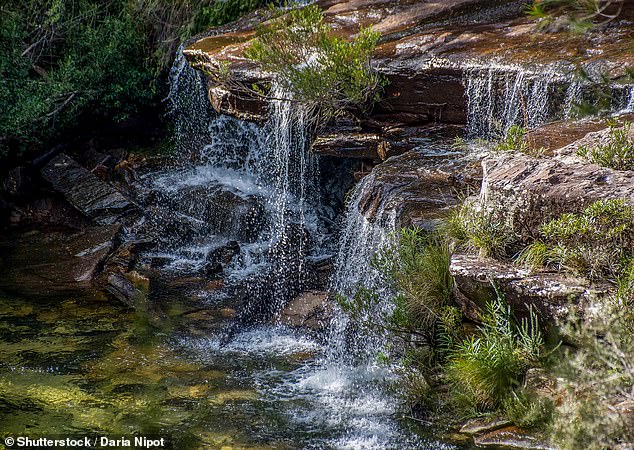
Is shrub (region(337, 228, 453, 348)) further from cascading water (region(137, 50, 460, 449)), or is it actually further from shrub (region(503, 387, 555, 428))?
shrub (region(503, 387, 555, 428))

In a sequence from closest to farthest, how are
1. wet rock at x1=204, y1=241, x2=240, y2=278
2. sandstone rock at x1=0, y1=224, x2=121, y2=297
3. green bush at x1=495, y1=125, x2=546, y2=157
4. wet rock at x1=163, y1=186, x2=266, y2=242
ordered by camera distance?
green bush at x1=495, y1=125, x2=546, y2=157 → sandstone rock at x1=0, y1=224, x2=121, y2=297 → wet rock at x1=204, y1=241, x2=240, y2=278 → wet rock at x1=163, y1=186, x2=266, y2=242

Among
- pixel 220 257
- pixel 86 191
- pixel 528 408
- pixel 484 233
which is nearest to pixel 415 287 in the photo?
pixel 484 233

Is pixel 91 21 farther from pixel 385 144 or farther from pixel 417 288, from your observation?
pixel 417 288

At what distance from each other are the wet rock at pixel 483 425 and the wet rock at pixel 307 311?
2.72m

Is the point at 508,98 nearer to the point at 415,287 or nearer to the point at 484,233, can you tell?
the point at 484,233

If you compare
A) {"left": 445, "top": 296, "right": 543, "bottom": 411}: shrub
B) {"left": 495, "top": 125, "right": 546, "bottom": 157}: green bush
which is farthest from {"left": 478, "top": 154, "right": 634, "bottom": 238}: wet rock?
{"left": 445, "top": 296, "right": 543, "bottom": 411}: shrub

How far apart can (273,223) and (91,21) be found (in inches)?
225

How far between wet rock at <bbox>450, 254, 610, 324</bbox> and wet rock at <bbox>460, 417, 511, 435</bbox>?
90 cm

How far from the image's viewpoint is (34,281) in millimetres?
10047

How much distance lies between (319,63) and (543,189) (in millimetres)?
4165

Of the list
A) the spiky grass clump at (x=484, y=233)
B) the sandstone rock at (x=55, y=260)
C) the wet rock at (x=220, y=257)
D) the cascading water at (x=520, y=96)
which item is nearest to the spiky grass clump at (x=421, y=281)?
the spiky grass clump at (x=484, y=233)

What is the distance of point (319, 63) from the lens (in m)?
9.48

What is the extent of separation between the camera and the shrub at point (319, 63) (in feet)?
29.2

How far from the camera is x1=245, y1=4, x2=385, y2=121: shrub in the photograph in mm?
8898
